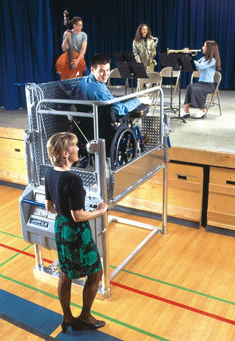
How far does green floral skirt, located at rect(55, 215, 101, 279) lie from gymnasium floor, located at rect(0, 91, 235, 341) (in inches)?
19.6

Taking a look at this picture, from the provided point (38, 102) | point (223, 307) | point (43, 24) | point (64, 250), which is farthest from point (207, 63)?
point (64, 250)

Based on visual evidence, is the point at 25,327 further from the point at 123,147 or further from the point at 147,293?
the point at 123,147

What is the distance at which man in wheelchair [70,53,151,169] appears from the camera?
284 centimetres

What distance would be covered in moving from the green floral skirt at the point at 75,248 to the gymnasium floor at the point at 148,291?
0.50m

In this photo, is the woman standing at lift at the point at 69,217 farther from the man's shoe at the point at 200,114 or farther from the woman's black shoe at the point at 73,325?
the man's shoe at the point at 200,114

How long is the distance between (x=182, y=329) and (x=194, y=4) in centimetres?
757

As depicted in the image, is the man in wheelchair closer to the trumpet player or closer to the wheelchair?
the wheelchair

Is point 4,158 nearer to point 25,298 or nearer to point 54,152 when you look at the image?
point 25,298

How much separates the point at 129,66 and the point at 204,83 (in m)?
1.27

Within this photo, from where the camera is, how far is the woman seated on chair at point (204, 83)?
18.1 ft

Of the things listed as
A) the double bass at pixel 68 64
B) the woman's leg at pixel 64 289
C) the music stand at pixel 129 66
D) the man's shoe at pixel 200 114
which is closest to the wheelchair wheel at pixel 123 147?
the woman's leg at pixel 64 289

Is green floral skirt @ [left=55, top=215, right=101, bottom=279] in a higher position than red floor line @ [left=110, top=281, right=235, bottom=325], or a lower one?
higher

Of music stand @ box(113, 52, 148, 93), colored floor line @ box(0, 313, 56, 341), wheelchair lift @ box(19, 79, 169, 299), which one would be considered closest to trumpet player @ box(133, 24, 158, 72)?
music stand @ box(113, 52, 148, 93)

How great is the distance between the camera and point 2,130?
190 inches
